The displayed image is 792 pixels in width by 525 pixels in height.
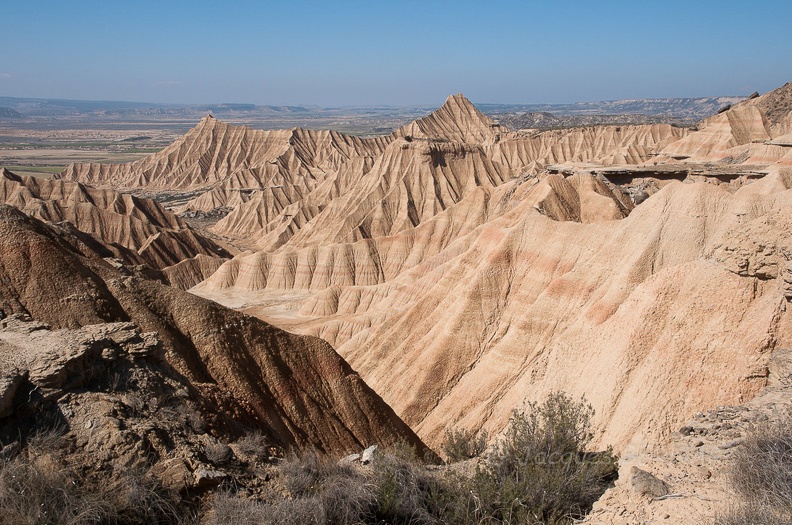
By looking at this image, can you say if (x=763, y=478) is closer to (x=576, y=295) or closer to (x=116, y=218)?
(x=576, y=295)

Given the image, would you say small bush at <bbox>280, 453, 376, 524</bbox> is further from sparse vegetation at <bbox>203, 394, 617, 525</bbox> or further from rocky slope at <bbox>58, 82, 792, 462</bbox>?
rocky slope at <bbox>58, 82, 792, 462</bbox>

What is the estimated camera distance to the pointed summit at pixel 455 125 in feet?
481

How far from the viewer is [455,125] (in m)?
156

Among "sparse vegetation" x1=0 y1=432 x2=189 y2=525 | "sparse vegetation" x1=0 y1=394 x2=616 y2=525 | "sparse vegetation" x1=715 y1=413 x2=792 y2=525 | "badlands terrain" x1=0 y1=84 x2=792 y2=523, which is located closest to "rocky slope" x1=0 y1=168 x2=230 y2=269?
"badlands terrain" x1=0 y1=84 x2=792 y2=523

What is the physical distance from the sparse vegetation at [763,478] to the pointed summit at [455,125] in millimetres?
136087

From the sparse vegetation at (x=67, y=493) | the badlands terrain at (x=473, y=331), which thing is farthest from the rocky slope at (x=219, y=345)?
the sparse vegetation at (x=67, y=493)

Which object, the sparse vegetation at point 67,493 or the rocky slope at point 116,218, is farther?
the rocky slope at point 116,218

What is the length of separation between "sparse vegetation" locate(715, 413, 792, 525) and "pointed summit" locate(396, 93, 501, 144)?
136087 mm

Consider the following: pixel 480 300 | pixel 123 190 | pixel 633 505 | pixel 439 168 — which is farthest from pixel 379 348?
pixel 123 190

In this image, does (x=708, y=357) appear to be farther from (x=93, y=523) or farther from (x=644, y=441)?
(x=93, y=523)

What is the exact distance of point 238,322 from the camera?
20000 mm

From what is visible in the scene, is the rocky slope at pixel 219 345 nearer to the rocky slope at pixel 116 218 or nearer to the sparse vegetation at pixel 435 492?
the sparse vegetation at pixel 435 492

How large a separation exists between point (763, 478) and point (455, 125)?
15285 centimetres

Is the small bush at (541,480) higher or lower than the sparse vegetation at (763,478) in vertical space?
lower
